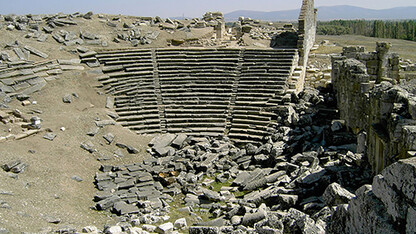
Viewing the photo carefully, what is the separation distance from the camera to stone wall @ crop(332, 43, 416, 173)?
342 inches

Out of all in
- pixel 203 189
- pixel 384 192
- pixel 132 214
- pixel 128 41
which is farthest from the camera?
pixel 128 41

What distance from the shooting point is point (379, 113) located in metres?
10.5

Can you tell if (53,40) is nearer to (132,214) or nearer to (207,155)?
(207,155)

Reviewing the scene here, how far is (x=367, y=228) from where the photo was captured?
5039mm

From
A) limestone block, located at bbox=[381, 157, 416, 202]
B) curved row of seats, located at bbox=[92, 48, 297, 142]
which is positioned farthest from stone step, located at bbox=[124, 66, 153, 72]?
limestone block, located at bbox=[381, 157, 416, 202]

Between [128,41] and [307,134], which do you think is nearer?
[307,134]

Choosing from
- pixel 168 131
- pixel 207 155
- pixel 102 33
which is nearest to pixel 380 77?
pixel 207 155

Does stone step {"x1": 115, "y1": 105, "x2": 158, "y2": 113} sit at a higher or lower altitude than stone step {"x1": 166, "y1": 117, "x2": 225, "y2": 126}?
higher

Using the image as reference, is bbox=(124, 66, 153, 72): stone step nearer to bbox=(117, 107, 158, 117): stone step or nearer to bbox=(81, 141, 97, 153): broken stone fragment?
bbox=(117, 107, 158, 117): stone step

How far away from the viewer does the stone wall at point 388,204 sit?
4.35 meters

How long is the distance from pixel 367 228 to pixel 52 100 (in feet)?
53.7

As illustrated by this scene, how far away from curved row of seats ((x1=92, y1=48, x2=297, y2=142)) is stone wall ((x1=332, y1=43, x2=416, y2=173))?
3697 mm

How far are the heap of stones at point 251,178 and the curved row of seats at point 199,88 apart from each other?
3.34ft

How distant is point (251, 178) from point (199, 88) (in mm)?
7448
